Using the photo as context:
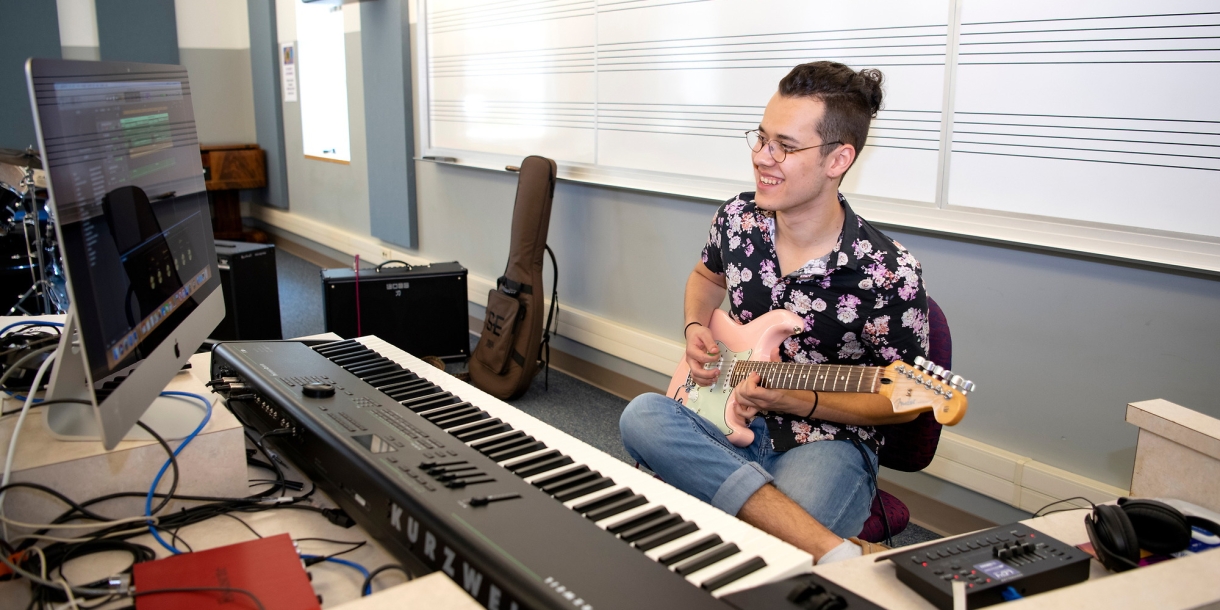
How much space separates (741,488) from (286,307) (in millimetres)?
3743

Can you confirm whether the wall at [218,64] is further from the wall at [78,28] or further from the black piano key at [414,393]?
the black piano key at [414,393]

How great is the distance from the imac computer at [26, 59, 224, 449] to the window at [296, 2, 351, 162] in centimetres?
406

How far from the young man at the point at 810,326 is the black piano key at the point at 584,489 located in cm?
54

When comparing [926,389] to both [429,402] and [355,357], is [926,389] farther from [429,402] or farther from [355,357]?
[355,357]

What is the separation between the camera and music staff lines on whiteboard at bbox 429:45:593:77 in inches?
126

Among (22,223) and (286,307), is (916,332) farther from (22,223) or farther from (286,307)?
(286,307)

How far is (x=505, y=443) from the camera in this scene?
39.1 inches

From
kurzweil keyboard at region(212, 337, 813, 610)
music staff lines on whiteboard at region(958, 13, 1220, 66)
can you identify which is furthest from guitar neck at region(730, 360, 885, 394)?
music staff lines on whiteboard at region(958, 13, 1220, 66)

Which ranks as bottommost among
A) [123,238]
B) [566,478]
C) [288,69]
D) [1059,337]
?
[1059,337]

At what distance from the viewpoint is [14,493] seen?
893 millimetres

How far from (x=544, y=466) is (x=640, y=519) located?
0.15 metres

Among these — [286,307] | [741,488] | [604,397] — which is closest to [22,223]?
[286,307]

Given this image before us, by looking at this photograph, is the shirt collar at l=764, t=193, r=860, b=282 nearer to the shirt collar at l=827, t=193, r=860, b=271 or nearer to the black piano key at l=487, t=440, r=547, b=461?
the shirt collar at l=827, t=193, r=860, b=271

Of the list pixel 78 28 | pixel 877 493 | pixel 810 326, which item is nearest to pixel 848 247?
pixel 810 326
